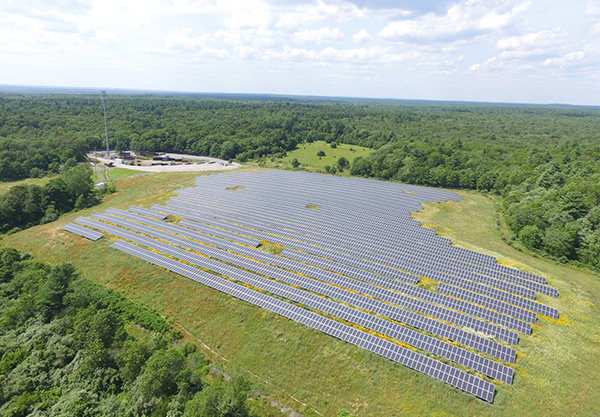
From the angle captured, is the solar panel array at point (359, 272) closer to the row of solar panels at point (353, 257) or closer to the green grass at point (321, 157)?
the row of solar panels at point (353, 257)

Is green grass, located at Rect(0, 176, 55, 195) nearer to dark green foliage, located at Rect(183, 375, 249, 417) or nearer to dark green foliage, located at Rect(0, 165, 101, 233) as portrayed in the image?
dark green foliage, located at Rect(0, 165, 101, 233)

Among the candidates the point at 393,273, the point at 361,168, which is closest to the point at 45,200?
the point at 393,273

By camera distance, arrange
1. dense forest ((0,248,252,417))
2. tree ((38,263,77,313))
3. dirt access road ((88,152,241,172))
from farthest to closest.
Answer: dirt access road ((88,152,241,172)), tree ((38,263,77,313)), dense forest ((0,248,252,417))

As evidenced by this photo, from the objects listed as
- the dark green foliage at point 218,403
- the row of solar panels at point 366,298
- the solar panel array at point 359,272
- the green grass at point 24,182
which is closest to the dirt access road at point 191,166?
the green grass at point 24,182

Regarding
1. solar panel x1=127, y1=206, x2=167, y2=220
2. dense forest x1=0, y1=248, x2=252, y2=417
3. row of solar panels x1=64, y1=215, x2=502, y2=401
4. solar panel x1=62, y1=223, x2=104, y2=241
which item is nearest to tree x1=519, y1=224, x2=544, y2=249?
row of solar panels x1=64, y1=215, x2=502, y2=401

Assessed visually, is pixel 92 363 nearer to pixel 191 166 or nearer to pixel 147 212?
pixel 147 212
